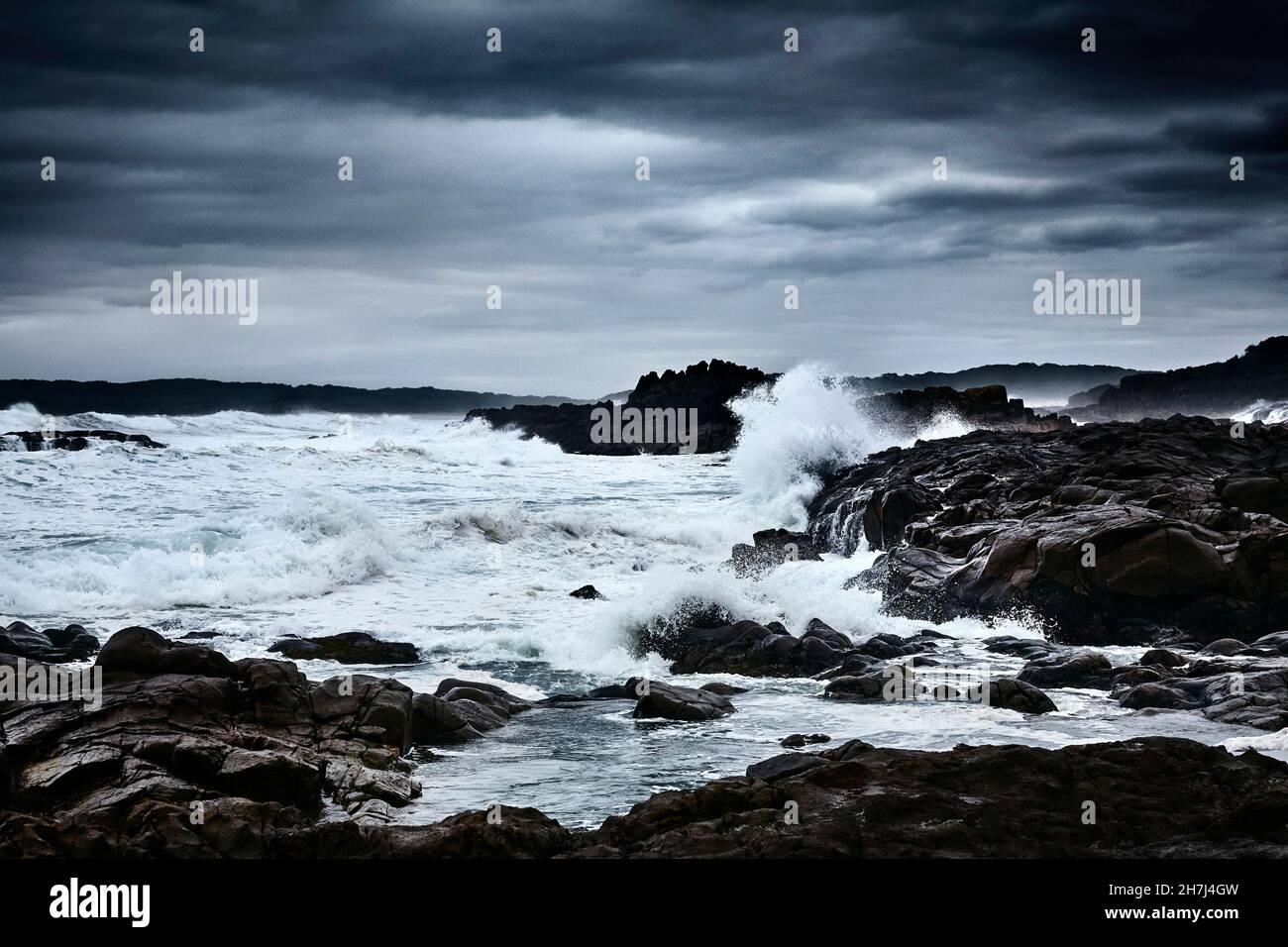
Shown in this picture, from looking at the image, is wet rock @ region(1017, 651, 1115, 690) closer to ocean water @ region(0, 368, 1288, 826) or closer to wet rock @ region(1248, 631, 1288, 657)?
ocean water @ region(0, 368, 1288, 826)

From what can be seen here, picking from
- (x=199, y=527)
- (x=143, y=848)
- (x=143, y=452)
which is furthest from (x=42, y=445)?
(x=143, y=848)

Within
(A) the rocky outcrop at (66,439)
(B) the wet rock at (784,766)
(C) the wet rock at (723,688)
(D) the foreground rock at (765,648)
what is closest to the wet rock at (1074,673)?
(D) the foreground rock at (765,648)

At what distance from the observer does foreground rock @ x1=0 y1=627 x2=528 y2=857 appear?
6.52 meters

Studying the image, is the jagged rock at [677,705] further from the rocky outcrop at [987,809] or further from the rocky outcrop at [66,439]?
the rocky outcrop at [66,439]

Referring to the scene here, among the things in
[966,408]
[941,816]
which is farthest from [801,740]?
[966,408]

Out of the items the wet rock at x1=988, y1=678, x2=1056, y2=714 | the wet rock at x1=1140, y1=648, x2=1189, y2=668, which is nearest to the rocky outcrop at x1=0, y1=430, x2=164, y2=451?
the wet rock at x1=988, y1=678, x2=1056, y2=714

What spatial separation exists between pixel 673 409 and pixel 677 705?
174 ft

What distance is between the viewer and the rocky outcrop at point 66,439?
4222 centimetres

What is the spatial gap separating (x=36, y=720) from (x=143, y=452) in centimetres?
3232

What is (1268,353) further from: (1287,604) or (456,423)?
(1287,604)

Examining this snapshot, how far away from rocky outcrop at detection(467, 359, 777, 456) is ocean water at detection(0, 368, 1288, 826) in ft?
51.0

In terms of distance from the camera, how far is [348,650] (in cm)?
1450

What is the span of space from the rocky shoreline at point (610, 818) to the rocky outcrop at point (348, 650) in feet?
17.0
